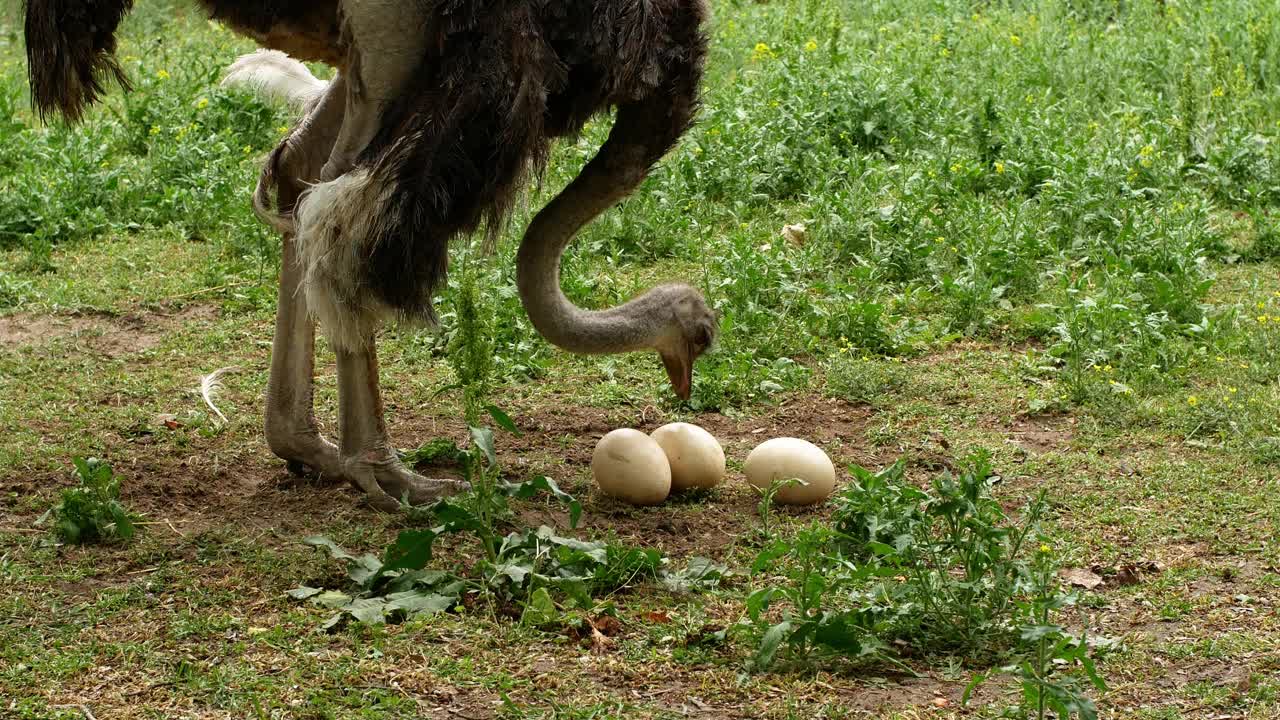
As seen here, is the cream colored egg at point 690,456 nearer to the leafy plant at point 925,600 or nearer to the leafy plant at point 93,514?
the leafy plant at point 925,600

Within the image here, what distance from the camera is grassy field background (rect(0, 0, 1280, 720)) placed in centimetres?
406

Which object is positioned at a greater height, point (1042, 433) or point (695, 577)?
point (1042, 433)

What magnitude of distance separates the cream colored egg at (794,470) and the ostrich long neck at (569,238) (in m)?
0.66

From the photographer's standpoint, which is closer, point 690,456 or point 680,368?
point 690,456

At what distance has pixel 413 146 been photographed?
15.3 feet

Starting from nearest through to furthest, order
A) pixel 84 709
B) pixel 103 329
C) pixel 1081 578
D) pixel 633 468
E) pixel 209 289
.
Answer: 1. pixel 84 709
2. pixel 1081 578
3. pixel 633 468
4. pixel 103 329
5. pixel 209 289

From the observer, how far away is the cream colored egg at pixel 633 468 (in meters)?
5.21

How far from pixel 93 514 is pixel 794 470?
2230mm

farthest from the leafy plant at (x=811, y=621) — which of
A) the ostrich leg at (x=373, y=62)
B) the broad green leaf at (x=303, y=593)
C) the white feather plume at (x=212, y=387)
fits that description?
the white feather plume at (x=212, y=387)

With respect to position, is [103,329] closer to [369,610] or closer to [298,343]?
[298,343]

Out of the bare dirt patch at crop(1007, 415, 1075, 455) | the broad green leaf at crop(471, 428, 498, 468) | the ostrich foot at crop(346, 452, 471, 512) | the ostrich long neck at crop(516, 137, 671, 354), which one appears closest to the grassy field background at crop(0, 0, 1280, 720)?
the bare dirt patch at crop(1007, 415, 1075, 455)

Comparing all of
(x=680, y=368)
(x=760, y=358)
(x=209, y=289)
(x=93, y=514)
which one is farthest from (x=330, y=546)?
(x=209, y=289)

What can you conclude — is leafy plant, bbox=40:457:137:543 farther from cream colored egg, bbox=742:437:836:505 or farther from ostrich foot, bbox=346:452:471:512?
cream colored egg, bbox=742:437:836:505

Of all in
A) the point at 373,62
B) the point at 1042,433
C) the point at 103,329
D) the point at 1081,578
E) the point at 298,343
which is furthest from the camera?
the point at 103,329
